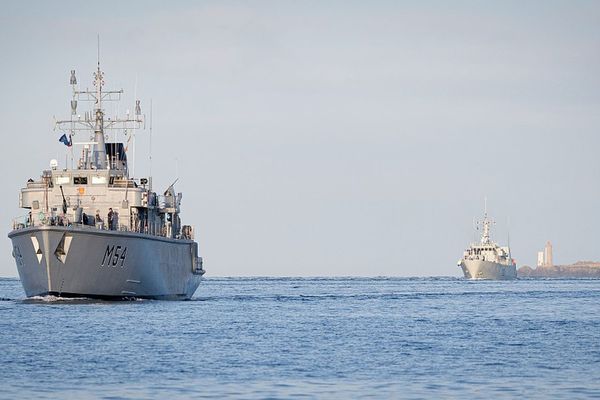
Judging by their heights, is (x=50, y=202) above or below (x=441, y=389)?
above

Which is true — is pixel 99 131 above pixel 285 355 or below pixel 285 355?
above

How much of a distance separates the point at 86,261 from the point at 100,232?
159 cm

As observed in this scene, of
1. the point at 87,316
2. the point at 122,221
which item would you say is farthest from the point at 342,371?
the point at 122,221

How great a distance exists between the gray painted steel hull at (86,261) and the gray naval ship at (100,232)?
49 millimetres

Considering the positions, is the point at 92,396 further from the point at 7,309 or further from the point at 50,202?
the point at 50,202

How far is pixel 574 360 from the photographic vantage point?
35812 mm

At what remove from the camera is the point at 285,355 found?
121 feet

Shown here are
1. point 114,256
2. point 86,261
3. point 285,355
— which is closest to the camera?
point 285,355

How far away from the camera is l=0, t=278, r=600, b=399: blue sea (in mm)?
28906

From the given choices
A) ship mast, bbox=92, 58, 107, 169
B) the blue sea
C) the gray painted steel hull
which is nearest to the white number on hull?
the gray painted steel hull

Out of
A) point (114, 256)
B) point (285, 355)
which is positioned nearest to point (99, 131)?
point (114, 256)

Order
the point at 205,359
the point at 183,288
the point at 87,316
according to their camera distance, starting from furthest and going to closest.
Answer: the point at 183,288, the point at 87,316, the point at 205,359

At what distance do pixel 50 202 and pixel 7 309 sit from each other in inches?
366

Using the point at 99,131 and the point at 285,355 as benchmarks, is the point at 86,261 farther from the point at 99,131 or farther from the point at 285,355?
the point at 285,355
